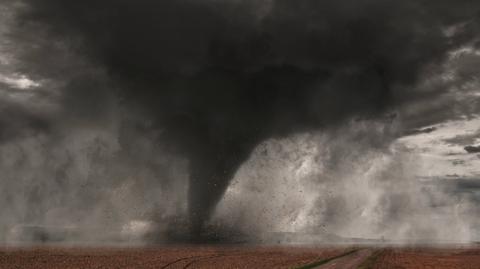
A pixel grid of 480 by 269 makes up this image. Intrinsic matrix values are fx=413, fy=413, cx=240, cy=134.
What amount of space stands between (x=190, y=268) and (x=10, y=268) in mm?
26738

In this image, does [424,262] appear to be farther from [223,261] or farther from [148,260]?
[148,260]

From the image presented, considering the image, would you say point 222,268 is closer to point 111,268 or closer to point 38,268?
point 111,268

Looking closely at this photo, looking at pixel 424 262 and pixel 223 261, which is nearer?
pixel 223 261

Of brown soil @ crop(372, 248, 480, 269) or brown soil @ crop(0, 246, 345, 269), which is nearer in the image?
brown soil @ crop(0, 246, 345, 269)

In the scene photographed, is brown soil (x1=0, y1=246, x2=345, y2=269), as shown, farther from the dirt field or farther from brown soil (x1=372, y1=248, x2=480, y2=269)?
brown soil (x1=372, y1=248, x2=480, y2=269)

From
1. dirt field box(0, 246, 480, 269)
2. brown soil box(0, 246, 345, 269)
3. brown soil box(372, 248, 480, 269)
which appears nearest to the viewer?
brown soil box(0, 246, 345, 269)

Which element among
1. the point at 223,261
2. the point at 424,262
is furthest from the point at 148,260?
the point at 424,262

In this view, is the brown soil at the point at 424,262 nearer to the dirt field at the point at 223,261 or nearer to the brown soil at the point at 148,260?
the dirt field at the point at 223,261

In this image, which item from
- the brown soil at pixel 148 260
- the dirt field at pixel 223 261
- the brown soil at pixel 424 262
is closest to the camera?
the brown soil at pixel 148 260

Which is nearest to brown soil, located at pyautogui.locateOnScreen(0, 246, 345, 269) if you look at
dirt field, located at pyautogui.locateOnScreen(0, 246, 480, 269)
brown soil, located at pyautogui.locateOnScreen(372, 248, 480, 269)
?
dirt field, located at pyautogui.locateOnScreen(0, 246, 480, 269)

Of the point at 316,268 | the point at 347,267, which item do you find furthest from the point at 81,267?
the point at 347,267

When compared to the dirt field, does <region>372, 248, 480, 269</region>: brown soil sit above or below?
below

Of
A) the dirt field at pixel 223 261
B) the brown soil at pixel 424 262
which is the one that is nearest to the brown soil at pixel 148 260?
the dirt field at pixel 223 261

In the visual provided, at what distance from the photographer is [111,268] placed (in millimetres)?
61438
